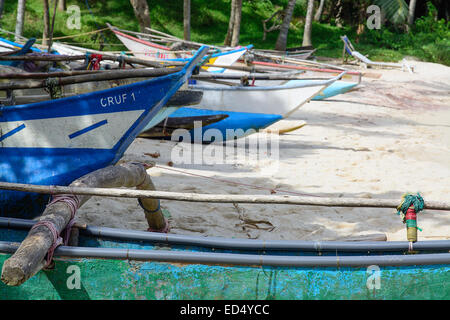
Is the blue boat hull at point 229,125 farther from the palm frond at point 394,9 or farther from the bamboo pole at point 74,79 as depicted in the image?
the palm frond at point 394,9

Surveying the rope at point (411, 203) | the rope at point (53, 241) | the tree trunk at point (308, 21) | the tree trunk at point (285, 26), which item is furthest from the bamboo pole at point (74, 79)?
the tree trunk at point (308, 21)

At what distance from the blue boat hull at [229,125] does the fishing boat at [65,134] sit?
3.75m

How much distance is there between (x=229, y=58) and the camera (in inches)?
448

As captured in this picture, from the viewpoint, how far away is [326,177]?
6648 millimetres

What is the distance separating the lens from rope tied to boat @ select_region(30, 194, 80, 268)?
267 cm

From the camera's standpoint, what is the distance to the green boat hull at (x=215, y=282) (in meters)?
2.74

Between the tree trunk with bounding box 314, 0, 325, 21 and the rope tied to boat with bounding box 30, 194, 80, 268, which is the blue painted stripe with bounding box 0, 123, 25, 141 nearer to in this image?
the rope tied to boat with bounding box 30, 194, 80, 268

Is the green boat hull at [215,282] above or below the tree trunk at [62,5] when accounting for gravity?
below

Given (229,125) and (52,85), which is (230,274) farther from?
(229,125)

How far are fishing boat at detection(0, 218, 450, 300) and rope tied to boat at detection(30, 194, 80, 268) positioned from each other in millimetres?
52

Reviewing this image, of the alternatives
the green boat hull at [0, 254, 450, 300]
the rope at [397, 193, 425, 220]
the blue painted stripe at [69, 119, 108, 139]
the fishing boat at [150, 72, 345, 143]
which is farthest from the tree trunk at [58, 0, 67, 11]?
the rope at [397, 193, 425, 220]

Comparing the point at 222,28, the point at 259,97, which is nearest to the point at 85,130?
the point at 259,97

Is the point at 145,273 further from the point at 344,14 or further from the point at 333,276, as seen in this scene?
the point at 344,14
